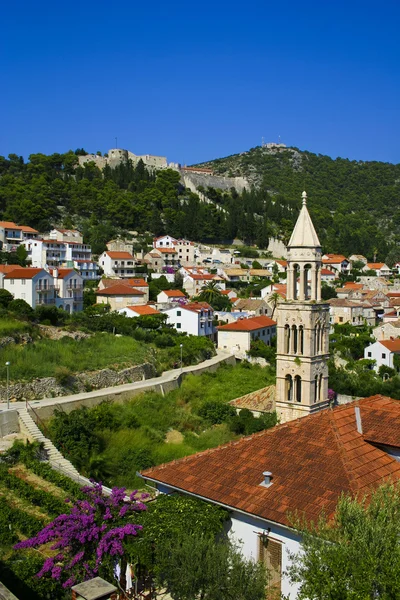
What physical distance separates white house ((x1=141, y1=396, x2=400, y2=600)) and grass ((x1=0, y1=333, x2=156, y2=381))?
1777 cm

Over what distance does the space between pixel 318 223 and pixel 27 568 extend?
11142 cm

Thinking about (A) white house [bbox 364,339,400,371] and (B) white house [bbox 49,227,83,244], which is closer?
(A) white house [bbox 364,339,400,371]

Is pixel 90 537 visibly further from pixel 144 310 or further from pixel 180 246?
pixel 180 246

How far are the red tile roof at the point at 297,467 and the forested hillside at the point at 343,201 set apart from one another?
295 feet

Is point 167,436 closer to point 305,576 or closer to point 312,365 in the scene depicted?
point 312,365

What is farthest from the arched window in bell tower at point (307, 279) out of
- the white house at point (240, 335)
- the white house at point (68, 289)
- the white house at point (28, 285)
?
the white house at point (68, 289)

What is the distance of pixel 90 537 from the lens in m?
12.4

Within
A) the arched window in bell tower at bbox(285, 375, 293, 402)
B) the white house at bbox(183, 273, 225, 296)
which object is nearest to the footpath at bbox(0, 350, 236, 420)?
the arched window in bell tower at bbox(285, 375, 293, 402)

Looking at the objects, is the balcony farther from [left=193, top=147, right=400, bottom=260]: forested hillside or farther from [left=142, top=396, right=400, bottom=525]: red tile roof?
[left=193, top=147, right=400, bottom=260]: forested hillside

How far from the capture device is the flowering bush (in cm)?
1188

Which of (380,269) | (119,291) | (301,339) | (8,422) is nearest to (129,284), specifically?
(119,291)

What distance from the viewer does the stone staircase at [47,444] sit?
2196 centimetres

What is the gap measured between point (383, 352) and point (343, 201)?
404ft

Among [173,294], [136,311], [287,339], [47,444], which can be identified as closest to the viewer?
[47,444]
